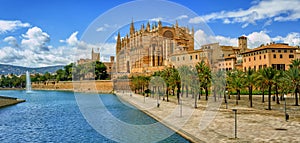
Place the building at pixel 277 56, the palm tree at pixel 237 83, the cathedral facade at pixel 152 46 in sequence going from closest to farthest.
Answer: the palm tree at pixel 237 83, the building at pixel 277 56, the cathedral facade at pixel 152 46

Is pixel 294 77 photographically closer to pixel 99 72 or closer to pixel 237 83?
pixel 237 83

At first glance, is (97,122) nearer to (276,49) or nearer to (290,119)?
(290,119)

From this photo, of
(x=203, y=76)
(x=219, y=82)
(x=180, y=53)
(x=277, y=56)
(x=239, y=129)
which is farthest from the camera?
(x=180, y=53)

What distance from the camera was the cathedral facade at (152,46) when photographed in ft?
295

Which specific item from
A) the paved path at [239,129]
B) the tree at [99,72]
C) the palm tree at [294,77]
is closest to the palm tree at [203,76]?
the palm tree at [294,77]

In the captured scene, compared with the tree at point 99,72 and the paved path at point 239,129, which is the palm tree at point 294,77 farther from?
the tree at point 99,72

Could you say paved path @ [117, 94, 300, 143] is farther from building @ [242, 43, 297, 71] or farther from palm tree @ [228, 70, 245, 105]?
building @ [242, 43, 297, 71]

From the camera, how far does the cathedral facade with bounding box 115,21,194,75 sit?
89812 mm

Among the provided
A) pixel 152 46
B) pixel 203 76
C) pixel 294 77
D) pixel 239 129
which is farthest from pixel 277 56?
pixel 152 46

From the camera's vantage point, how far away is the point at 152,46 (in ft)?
324

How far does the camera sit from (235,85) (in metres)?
36.9

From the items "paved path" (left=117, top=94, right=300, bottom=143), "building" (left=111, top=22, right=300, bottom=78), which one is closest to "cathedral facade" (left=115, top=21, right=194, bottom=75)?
"building" (left=111, top=22, right=300, bottom=78)

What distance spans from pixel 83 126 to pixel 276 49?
134ft

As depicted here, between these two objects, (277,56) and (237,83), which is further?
(277,56)
